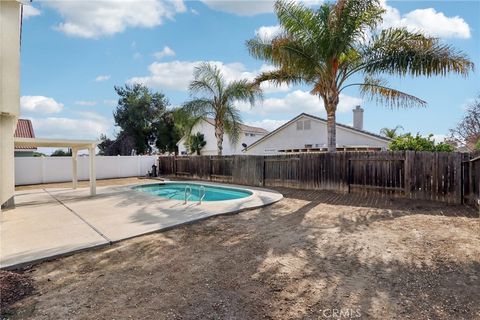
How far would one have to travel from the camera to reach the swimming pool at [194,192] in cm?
1263

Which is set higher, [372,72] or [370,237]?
[372,72]

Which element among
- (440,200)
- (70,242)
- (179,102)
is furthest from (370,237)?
(179,102)

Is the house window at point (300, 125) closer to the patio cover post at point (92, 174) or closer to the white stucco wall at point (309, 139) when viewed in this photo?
the white stucco wall at point (309, 139)

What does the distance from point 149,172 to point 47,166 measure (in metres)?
6.60

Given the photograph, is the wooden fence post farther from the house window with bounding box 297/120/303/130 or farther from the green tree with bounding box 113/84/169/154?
the green tree with bounding box 113/84/169/154

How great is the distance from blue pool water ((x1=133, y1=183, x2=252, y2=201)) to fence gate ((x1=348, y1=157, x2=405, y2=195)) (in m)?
4.48

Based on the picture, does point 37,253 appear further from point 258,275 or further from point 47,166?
point 47,166

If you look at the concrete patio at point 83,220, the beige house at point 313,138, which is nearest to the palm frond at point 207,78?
the beige house at point 313,138

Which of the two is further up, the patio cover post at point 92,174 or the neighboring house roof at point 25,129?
the neighboring house roof at point 25,129

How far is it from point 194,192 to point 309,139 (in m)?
9.85

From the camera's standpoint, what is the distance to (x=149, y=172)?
2178cm

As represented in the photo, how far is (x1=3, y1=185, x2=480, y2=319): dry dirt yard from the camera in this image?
3.24 meters

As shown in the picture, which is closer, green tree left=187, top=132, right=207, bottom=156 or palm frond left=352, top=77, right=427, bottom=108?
palm frond left=352, top=77, right=427, bottom=108

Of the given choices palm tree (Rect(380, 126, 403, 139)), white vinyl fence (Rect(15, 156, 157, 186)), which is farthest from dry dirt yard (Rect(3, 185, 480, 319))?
palm tree (Rect(380, 126, 403, 139))
